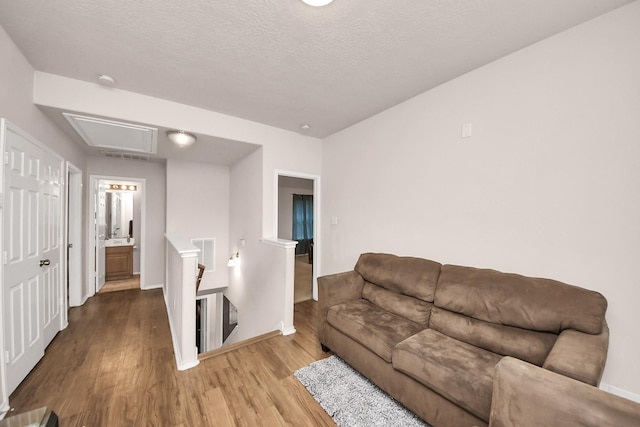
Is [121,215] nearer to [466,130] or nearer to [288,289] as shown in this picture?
[288,289]

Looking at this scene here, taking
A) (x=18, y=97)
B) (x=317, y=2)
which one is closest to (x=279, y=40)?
(x=317, y=2)

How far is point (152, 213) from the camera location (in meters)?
4.84

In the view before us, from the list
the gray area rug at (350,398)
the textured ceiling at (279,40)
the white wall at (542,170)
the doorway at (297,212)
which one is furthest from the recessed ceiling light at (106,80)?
the doorway at (297,212)

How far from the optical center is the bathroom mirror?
19.8 ft

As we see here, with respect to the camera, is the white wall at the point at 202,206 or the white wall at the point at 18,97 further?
the white wall at the point at 202,206

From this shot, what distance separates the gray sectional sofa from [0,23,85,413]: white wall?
2.57 meters

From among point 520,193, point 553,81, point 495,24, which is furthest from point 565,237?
point 495,24

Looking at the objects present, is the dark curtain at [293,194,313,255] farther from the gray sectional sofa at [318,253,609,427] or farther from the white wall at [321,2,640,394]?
the gray sectional sofa at [318,253,609,427]

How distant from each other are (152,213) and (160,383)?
12.6 feet

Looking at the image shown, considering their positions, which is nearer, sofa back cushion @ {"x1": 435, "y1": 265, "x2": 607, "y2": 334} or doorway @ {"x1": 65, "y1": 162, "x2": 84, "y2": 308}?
sofa back cushion @ {"x1": 435, "y1": 265, "x2": 607, "y2": 334}

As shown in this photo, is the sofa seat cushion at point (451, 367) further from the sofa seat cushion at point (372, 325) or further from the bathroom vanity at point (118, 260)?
the bathroom vanity at point (118, 260)

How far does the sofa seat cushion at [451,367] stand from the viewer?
4.19 feet

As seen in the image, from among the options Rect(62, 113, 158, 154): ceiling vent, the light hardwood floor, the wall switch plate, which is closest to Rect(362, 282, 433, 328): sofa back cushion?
the light hardwood floor

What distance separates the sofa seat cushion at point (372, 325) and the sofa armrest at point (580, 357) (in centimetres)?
85
